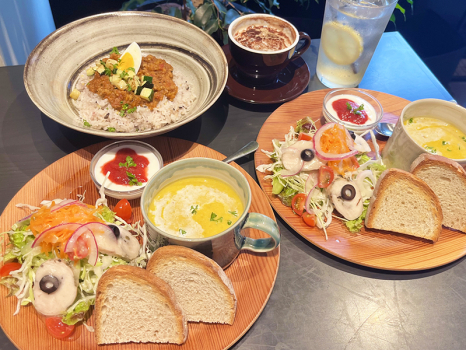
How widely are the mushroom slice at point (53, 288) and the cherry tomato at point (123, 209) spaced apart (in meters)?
0.49

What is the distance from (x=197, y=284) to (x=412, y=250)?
136cm

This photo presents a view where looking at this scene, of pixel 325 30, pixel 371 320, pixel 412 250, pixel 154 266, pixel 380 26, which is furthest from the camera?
pixel 325 30

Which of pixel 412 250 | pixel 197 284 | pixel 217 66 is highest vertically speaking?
pixel 217 66

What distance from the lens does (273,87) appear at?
3158mm

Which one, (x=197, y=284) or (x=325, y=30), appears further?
(x=325, y=30)

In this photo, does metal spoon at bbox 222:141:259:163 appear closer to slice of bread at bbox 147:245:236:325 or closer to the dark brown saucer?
the dark brown saucer

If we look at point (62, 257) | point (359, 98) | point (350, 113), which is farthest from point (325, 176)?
point (62, 257)

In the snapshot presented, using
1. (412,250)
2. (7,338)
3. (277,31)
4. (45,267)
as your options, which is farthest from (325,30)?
(7,338)

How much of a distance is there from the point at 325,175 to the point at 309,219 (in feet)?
1.25

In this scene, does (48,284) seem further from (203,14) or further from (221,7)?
(221,7)

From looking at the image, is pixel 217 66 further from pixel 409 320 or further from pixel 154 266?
pixel 409 320

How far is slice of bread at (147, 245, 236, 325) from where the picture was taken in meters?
1.61

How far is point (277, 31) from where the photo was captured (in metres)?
3.19

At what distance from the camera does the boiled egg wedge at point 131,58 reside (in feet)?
9.21
